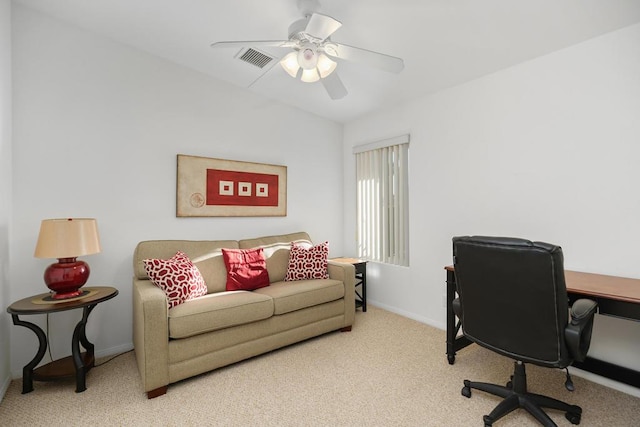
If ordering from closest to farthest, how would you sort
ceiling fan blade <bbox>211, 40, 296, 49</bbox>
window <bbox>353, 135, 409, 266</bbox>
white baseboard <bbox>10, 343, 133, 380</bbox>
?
ceiling fan blade <bbox>211, 40, 296, 49</bbox>, white baseboard <bbox>10, 343, 133, 380</bbox>, window <bbox>353, 135, 409, 266</bbox>

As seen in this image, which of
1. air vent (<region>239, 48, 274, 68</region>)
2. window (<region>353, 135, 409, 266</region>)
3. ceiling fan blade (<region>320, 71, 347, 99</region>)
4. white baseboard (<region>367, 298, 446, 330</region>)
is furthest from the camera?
window (<region>353, 135, 409, 266</region>)

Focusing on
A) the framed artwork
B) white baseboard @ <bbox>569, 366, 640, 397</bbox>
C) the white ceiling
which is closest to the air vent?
the white ceiling

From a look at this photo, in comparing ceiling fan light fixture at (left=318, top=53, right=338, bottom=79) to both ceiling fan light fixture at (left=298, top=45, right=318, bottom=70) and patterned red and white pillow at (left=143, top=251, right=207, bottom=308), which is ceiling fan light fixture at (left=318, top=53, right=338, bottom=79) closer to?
ceiling fan light fixture at (left=298, top=45, right=318, bottom=70)

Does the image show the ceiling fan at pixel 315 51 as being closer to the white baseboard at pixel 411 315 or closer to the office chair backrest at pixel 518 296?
the office chair backrest at pixel 518 296

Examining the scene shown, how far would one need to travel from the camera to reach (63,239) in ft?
6.70

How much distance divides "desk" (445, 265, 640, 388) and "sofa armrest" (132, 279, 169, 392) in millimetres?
2135

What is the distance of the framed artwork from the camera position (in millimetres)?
3020

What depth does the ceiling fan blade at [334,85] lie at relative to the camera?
2346 millimetres

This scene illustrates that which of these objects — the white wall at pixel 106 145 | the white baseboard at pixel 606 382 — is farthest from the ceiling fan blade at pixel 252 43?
the white baseboard at pixel 606 382

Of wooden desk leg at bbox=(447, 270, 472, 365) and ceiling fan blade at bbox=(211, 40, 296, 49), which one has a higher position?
ceiling fan blade at bbox=(211, 40, 296, 49)

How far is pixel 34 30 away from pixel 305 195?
2850 mm

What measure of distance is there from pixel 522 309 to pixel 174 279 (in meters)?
2.30

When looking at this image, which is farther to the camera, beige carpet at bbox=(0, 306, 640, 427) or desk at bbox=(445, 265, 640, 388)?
beige carpet at bbox=(0, 306, 640, 427)

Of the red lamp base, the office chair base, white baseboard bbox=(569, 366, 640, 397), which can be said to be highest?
the red lamp base
